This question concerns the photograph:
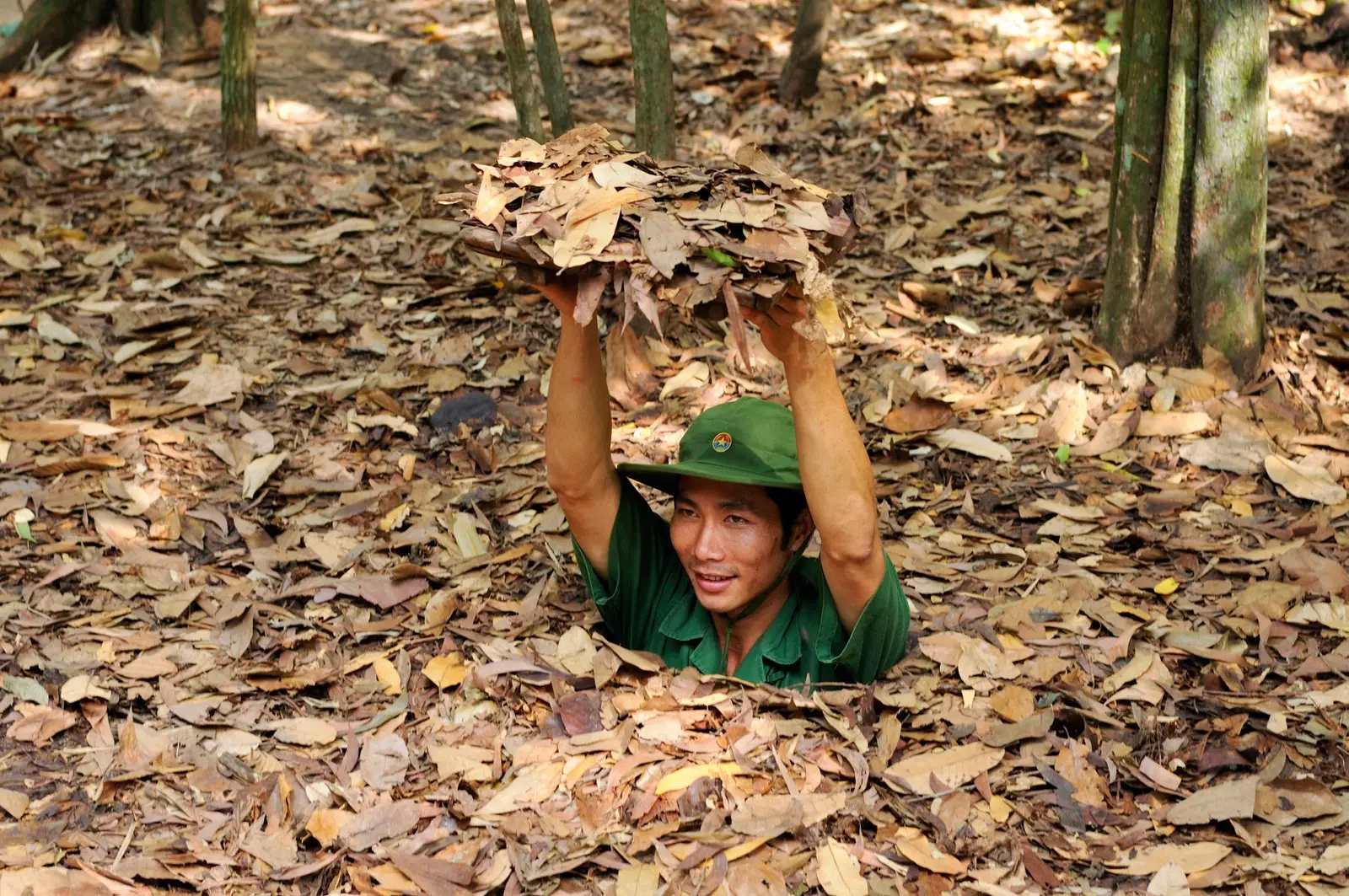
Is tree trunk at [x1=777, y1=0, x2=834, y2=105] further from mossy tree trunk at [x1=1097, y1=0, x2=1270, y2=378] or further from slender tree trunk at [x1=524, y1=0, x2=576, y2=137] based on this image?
mossy tree trunk at [x1=1097, y1=0, x2=1270, y2=378]

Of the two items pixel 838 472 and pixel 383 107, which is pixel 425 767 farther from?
pixel 383 107

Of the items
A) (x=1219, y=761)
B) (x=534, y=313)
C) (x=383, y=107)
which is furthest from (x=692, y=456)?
(x=383, y=107)

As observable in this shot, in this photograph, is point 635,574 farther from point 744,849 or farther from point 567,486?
point 744,849

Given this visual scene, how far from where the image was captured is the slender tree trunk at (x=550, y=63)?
555 centimetres

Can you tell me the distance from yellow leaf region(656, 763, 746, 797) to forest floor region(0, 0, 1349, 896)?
23 millimetres

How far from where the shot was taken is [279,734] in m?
3.50

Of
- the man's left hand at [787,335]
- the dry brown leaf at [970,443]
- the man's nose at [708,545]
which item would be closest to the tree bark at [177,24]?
the dry brown leaf at [970,443]

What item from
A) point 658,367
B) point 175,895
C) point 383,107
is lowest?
point 175,895

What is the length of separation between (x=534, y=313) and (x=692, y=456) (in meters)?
2.33

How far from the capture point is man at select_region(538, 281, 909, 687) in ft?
10.6

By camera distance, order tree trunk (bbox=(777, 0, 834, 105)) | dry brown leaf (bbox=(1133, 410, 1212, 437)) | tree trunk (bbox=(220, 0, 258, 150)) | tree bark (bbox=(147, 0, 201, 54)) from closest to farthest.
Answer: dry brown leaf (bbox=(1133, 410, 1212, 437)) → tree trunk (bbox=(220, 0, 258, 150)) → tree trunk (bbox=(777, 0, 834, 105)) → tree bark (bbox=(147, 0, 201, 54))

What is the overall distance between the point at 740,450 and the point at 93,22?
21.5 ft

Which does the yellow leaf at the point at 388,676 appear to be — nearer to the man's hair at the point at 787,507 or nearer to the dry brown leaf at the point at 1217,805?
the man's hair at the point at 787,507

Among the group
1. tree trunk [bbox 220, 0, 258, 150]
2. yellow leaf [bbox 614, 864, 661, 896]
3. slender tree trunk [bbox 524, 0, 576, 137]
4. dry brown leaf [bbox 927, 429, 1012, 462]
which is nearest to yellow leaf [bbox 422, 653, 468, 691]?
yellow leaf [bbox 614, 864, 661, 896]
